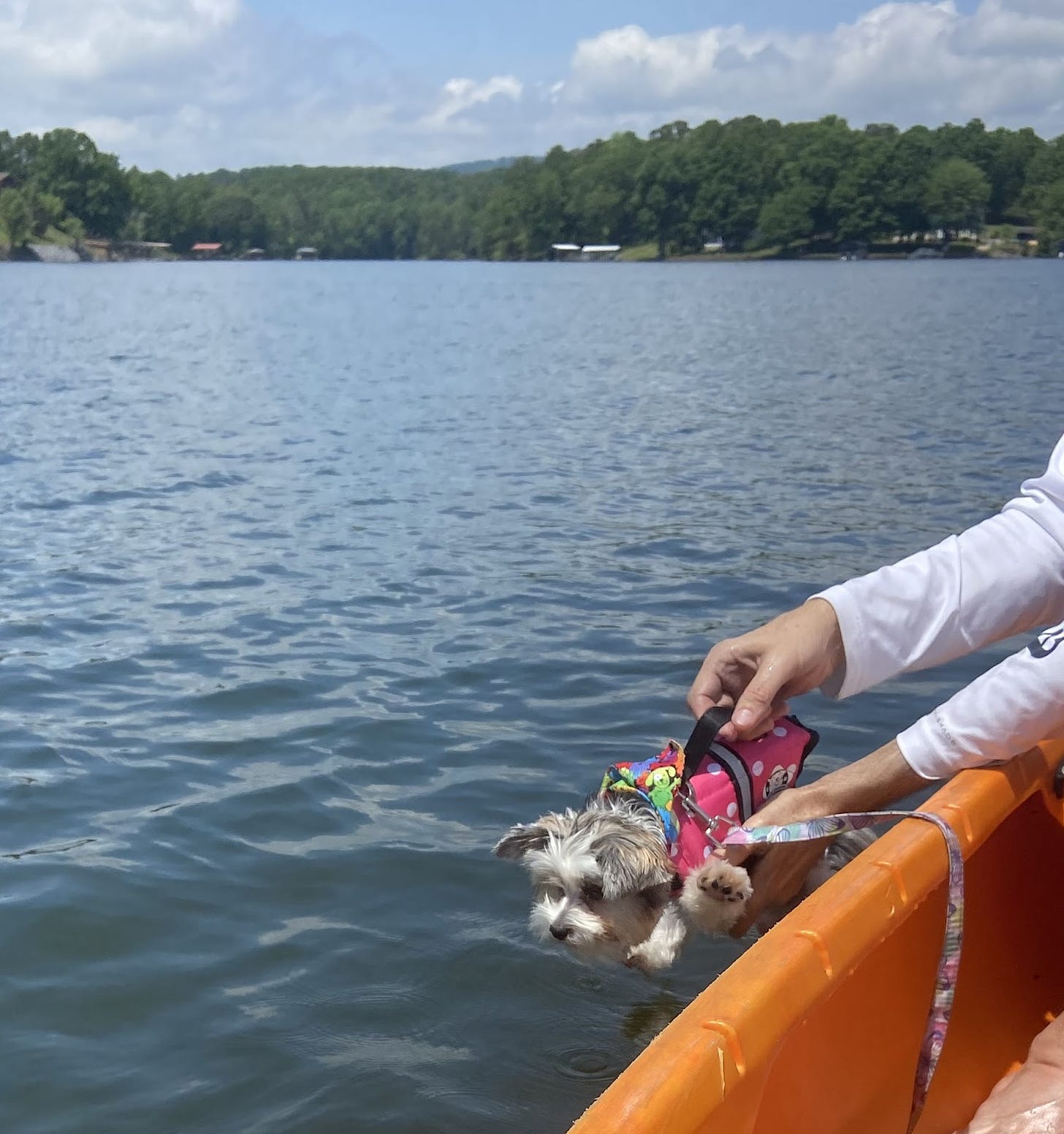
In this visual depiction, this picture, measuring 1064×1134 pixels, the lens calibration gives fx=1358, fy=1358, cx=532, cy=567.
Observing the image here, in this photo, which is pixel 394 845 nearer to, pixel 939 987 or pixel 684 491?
pixel 939 987

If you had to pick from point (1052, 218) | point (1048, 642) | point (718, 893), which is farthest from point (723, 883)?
point (1052, 218)

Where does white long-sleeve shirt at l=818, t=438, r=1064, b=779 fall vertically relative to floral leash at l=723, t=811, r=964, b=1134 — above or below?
above

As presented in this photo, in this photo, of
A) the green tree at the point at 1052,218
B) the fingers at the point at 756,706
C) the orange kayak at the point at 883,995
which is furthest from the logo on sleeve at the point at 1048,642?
the green tree at the point at 1052,218

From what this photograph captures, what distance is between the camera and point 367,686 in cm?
783

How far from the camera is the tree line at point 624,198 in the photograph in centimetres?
12581

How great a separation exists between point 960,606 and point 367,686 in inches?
198

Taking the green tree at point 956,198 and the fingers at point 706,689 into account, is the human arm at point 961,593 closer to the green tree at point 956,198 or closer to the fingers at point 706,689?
the fingers at point 706,689

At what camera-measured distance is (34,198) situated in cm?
14138

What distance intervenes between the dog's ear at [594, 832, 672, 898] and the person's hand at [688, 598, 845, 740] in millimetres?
541

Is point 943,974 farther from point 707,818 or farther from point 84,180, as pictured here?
point 84,180

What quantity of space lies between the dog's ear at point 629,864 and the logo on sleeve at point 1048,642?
1.40 m

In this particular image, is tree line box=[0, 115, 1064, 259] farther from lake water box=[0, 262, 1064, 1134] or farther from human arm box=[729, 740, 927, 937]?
human arm box=[729, 740, 927, 937]

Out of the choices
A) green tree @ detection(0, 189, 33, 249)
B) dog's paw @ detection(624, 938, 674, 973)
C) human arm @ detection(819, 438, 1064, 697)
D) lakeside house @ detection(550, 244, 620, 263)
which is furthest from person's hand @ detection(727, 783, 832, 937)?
green tree @ detection(0, 189, 33, 249)

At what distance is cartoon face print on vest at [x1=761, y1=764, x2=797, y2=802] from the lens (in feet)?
13.3
